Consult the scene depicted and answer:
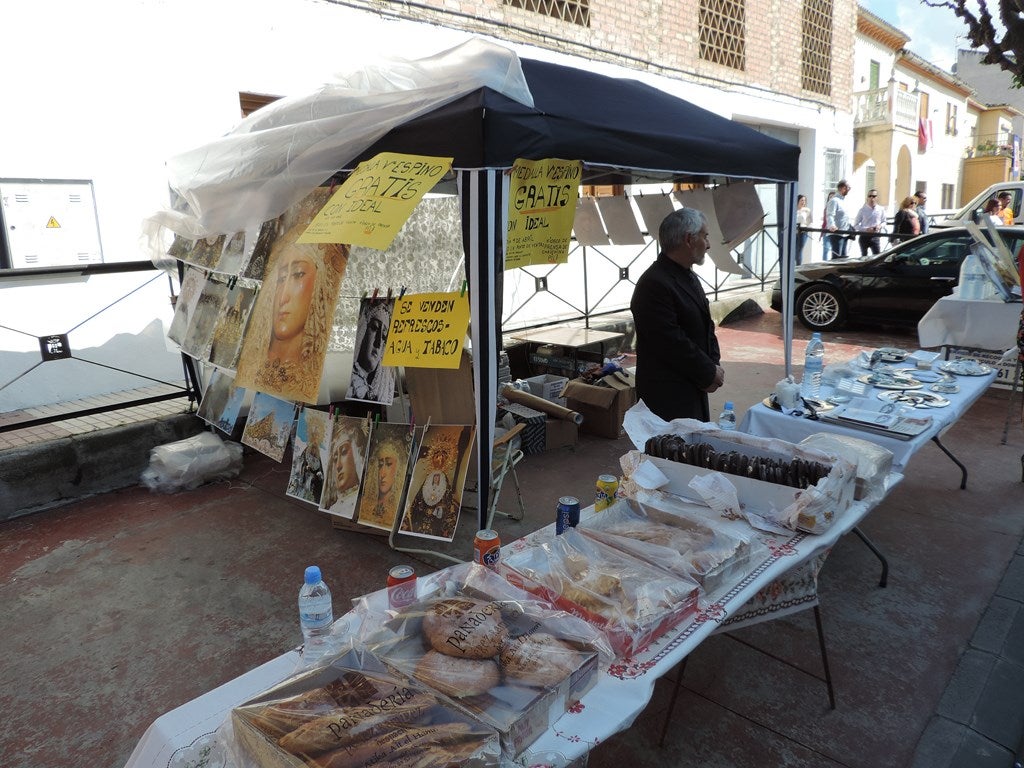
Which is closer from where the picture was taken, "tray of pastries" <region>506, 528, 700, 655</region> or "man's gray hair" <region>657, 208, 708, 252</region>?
"tray of pastries" <region>506, 528, 700, 655</region>

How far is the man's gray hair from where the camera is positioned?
348 cm

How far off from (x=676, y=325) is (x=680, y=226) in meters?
0.52

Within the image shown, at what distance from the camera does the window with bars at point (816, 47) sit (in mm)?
13344

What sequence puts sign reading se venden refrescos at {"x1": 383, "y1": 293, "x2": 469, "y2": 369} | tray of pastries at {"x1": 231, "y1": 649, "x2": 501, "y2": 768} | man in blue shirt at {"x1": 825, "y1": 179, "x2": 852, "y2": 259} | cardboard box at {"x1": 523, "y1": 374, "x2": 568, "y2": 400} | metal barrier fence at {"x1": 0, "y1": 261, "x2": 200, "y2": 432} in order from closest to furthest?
tray of pastries at {"x1": 231, "y1": 649, "x2": 501, "y2": 768}
sign reading se venden refrescos at {"x1": 383, "y1": 293, "x2": 469, "y2": 369}
metal barrier fence at {"x1": 0, "y1": 261, "x2": 200, "y2": 432}
cardboard box at {"x1": 523, "y1": 374, "x2": 568, "y2": 400}
man in blue shirt at {"x1": 825, "y1": 179, "x2": 852, "y2": 259}

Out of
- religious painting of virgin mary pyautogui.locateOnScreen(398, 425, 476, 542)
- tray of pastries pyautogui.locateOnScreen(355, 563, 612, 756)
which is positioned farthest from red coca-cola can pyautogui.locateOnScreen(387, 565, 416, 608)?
religious painting of virgin mary pyautogui.locateOnScreen(398, 425, 476, 542)

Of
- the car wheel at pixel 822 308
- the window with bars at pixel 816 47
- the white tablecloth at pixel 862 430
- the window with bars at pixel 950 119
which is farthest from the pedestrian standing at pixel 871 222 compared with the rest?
the window with bars at pixel 950 119

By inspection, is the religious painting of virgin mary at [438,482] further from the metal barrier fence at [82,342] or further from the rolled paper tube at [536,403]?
the metal barrier fence at [82,342]

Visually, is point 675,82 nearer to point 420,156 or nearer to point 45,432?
point 420,156

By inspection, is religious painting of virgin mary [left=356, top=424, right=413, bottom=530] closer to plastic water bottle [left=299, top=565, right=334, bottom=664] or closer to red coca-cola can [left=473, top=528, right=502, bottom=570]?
red coca-cola can [left=473, top=528, right=502, bottom=570]

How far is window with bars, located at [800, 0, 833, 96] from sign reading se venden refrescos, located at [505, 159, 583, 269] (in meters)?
12.3

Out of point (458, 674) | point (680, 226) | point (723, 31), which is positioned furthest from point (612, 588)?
point (723, 31)

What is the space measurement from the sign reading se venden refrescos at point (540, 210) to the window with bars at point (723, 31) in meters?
9.08

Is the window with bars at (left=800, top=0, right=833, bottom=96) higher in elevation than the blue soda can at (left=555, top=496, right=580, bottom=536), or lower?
higher

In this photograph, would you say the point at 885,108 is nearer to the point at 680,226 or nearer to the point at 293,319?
the point at 680,226
